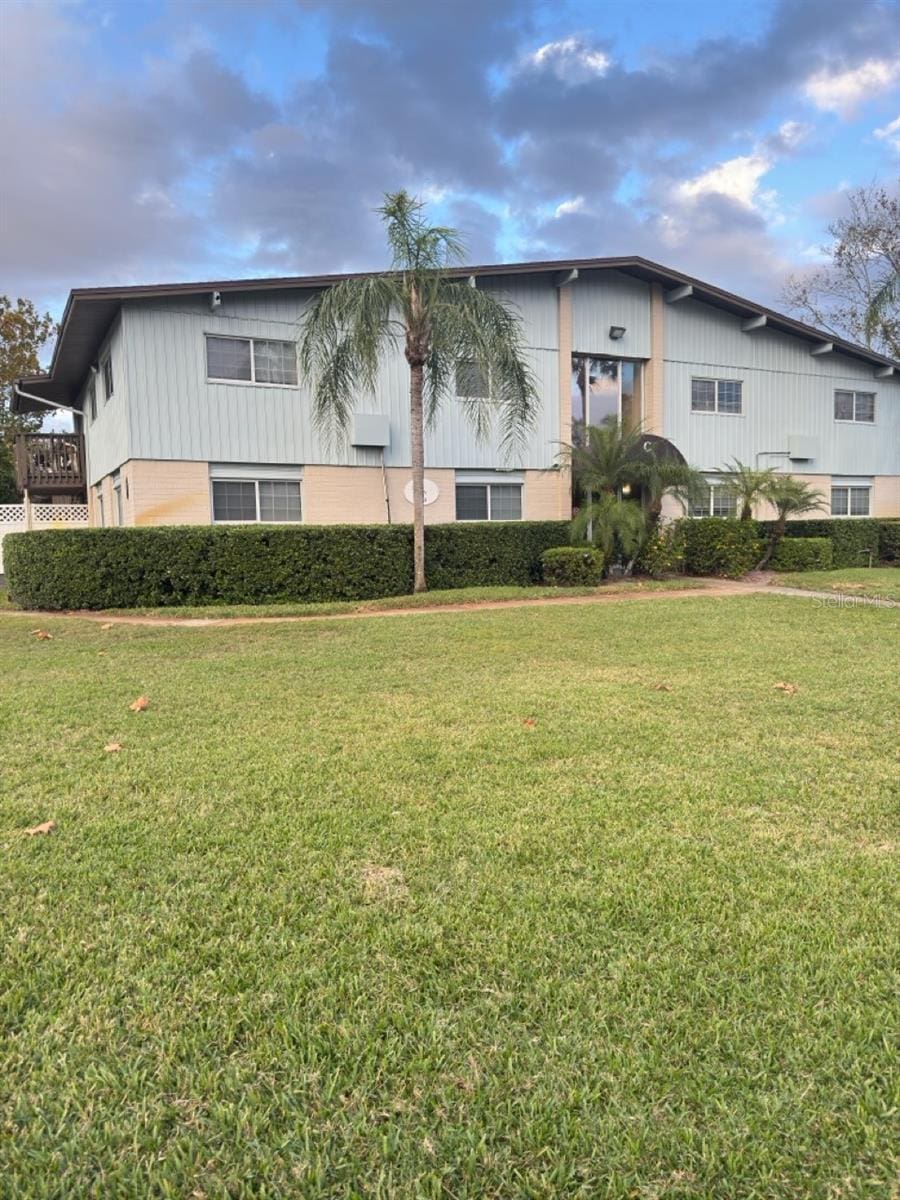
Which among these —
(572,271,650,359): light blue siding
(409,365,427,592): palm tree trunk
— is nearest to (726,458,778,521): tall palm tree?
(572,271,650,359): light blue siding

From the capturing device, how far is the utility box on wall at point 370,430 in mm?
15234

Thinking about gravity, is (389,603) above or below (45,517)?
below

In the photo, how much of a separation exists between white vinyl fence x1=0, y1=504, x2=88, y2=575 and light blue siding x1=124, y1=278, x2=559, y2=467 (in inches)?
284

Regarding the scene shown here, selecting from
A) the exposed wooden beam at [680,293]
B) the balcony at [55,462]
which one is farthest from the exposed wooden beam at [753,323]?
the balcony at [55,462]

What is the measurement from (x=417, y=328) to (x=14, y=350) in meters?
27.3

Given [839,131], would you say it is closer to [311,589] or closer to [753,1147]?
[311,589]

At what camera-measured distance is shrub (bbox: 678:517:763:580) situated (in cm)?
1560

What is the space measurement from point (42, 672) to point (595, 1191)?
659 cm

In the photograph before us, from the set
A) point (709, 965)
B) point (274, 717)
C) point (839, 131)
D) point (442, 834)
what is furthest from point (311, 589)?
point (839, 131)

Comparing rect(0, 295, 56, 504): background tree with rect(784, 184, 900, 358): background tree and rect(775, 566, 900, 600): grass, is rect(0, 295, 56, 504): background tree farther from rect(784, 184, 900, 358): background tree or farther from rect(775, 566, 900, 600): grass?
rect(784, 184, 900, 358): background tree

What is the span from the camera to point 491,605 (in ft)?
37.6

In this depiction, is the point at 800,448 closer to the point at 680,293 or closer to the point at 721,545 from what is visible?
the point at 680,293

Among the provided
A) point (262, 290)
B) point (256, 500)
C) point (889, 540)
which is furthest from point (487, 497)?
point (889, 540)

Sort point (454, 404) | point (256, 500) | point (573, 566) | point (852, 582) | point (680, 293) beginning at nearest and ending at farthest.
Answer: point (852, 582) → point (573, 566) → point (256, 500) → point (454, 404) → point (680, 293)
